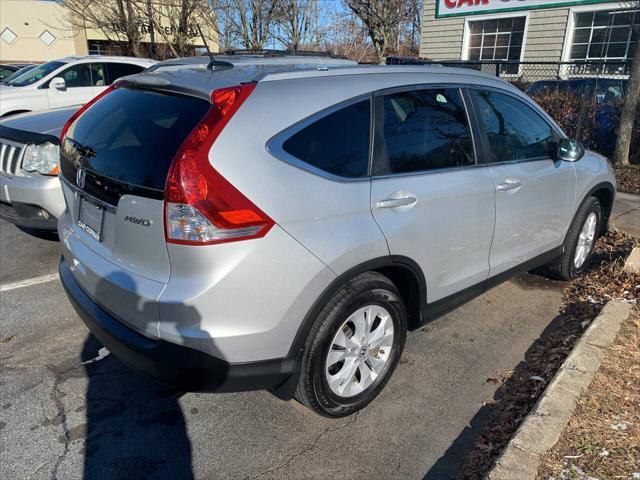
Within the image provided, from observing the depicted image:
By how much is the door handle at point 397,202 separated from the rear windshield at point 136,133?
0.97m

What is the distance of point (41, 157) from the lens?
4.35 meters

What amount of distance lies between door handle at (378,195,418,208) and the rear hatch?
3.17 ft

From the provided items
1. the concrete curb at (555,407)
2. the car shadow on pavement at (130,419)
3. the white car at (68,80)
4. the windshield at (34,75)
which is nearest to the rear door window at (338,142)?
the car shadow on pavement at (130,419)

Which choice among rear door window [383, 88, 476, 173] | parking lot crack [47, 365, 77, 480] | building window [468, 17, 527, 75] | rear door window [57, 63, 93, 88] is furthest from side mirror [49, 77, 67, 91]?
building window [468, 17, 527, 75]

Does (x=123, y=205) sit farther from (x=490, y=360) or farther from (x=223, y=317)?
(x=490, y=360)

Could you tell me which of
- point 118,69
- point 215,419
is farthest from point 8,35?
point 215,419

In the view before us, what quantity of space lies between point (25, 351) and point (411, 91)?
2963mm

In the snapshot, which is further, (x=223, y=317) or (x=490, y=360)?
(x=490, y=360)

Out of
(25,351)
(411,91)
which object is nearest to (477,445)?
(411,91)

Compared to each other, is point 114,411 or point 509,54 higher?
point 509,54

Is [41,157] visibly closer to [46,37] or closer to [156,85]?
[156,85]

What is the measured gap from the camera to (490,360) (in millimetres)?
3457

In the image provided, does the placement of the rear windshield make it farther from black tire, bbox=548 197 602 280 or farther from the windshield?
the windshield

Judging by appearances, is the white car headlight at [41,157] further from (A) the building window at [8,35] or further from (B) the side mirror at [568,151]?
(A) the building window at [8,35]
